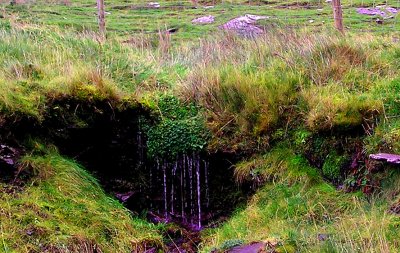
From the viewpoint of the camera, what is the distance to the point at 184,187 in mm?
7051

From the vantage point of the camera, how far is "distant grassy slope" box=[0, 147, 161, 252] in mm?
4891

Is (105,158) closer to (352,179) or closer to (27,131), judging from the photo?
(27,131)

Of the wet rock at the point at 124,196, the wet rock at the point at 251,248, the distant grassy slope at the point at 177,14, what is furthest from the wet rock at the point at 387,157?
the distant grassy slope at the point at 177,14

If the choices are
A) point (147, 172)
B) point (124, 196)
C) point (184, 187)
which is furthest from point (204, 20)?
point (124, 196)

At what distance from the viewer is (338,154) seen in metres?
6.04

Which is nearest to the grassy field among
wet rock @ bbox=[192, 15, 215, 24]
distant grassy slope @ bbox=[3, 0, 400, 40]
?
distant grassy slope @ bbox=[3, 0, 400, 40]

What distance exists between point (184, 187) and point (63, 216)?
2.10 m

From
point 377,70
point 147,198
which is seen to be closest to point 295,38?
point 377,70

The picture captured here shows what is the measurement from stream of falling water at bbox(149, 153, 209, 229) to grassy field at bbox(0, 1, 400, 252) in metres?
0.29

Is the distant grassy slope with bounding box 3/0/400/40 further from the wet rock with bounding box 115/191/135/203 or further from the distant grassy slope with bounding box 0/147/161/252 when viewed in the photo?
the distant grassy slope with bounding box 0/147/161/252

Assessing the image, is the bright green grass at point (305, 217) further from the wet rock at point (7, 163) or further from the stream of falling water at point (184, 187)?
the wet rock at point (7, 163)

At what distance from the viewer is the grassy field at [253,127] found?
500 centimetres

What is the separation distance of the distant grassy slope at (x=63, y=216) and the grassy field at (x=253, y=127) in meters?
0.02

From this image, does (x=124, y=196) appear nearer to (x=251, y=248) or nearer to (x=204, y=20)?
(x=251, y=248)
